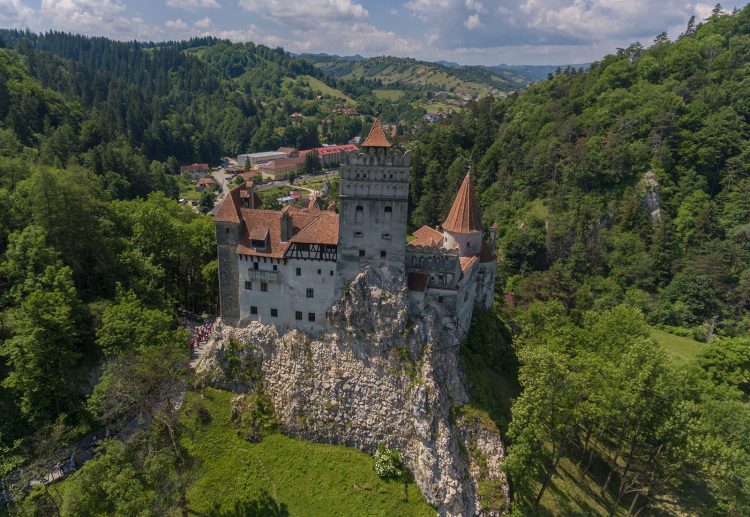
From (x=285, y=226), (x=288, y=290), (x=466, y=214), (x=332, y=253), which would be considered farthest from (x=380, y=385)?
(x=466, y=214)

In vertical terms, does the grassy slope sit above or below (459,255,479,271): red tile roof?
below

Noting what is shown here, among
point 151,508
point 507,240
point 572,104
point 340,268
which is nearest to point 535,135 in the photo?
point 572,104

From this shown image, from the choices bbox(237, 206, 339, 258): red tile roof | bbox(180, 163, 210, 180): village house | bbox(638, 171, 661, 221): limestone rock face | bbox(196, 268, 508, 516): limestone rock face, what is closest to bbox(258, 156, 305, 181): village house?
bbox(180, 163, 210, 180): village house

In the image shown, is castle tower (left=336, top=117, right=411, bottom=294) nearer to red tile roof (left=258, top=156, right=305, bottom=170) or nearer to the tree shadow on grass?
the tree shadow on grass

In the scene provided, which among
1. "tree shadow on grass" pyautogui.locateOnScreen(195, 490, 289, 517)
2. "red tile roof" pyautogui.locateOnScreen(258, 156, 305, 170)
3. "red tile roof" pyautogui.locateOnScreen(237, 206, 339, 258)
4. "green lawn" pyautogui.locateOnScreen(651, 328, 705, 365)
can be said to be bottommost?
"green lawn" pyautogui.locateOnScreen(651, 328, 705, 365)

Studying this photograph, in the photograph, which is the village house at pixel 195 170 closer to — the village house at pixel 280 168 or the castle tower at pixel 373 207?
the village house at pixel 280 168

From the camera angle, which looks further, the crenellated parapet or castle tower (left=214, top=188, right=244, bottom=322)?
castle tower (left=214, top=188, right=244, bottom=322)

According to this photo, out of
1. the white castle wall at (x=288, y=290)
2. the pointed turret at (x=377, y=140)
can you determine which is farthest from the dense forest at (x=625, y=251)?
the pointed turret at (x=377, y=140)
